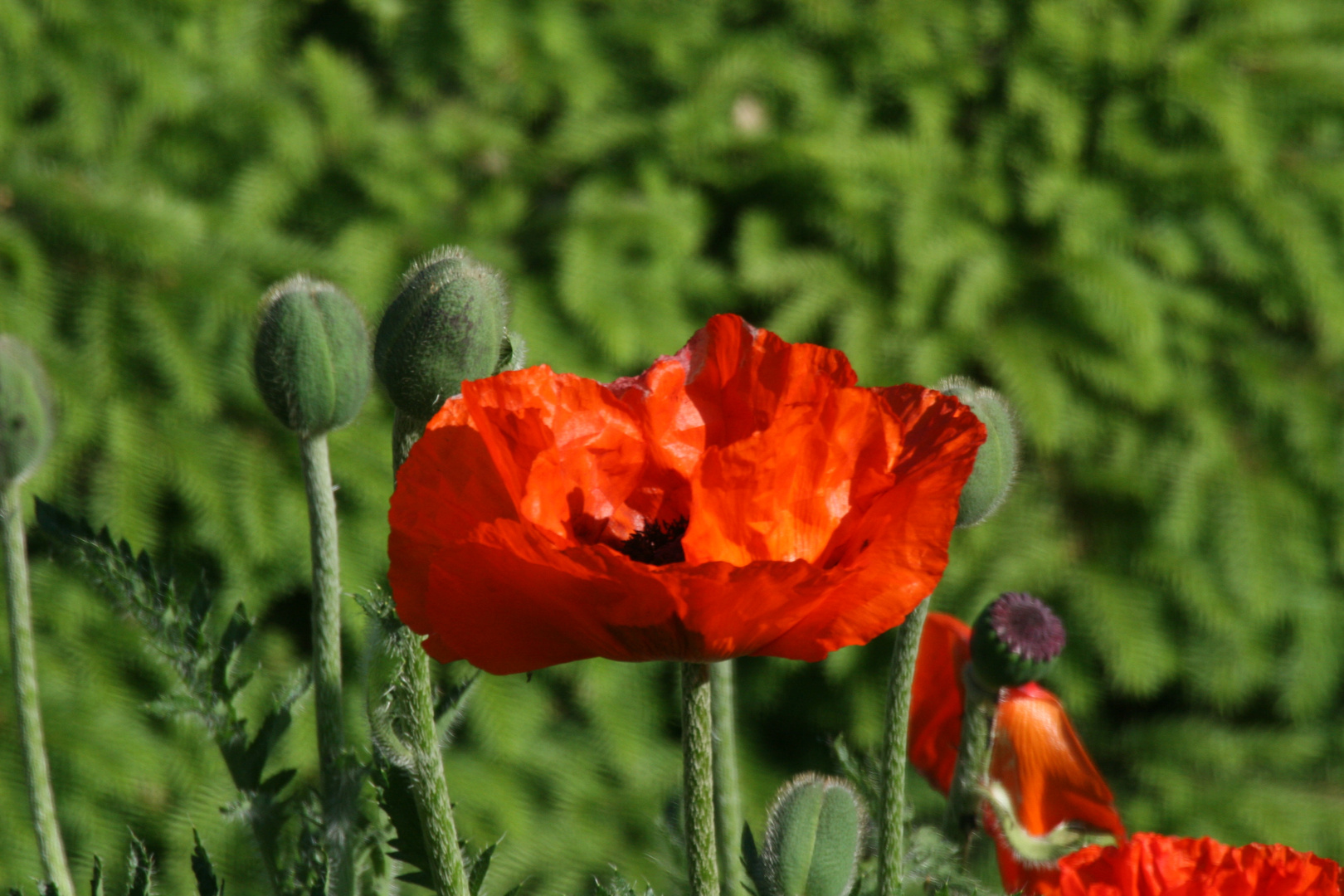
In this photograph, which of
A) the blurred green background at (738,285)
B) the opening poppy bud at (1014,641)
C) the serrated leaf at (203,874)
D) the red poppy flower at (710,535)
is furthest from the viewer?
the blurred green background at (738,285)

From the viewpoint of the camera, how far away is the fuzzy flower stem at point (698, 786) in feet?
1.47

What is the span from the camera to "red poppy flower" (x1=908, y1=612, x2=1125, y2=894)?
67 centimetres

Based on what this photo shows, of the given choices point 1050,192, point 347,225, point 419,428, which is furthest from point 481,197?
point 419,428

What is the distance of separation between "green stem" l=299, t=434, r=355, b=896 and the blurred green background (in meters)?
1.32

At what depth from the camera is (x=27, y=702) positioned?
53 cm

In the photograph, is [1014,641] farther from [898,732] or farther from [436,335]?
[436,335]

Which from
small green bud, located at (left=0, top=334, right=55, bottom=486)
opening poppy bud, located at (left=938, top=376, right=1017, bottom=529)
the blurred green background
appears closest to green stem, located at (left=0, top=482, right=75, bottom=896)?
small green bud, located at (left=0, top=334, right=55, bottom=486)

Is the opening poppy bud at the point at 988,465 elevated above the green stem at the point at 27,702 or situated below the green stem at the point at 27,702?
above

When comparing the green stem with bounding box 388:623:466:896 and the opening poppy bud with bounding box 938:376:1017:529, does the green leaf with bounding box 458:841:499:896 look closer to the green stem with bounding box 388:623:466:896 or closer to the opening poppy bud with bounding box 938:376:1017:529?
the green stem with bounding box 388:623:466:896

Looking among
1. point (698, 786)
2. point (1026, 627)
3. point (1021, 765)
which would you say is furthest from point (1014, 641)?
point (698, 786)

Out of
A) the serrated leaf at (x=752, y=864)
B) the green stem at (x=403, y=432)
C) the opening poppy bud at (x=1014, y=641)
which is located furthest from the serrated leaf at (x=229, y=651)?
the opening poppy bud at (x=1014, y=641)

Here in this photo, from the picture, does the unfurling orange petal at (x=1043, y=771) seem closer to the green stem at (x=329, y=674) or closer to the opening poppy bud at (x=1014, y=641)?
the opening poppy bud at (x=1014, y=641)

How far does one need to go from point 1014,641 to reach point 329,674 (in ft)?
1.01

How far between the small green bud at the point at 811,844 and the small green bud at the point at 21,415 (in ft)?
1.09
